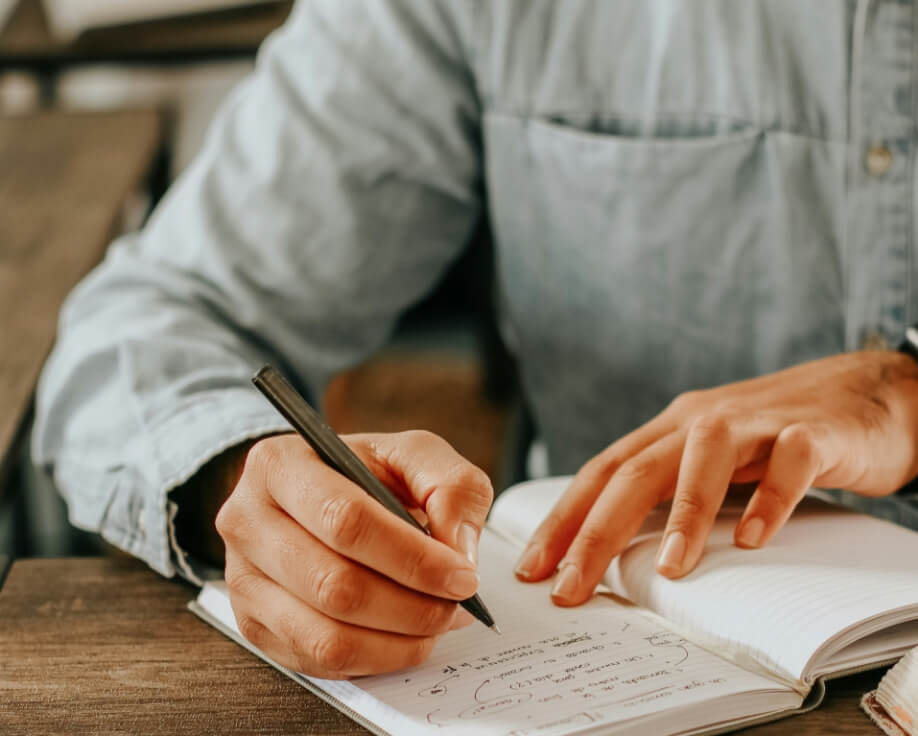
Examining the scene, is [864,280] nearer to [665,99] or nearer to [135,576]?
[665,99]

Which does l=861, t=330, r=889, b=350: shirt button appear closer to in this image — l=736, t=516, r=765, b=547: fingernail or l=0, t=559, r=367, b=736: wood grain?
l=736, t=516, r=765, b=547: fingernail

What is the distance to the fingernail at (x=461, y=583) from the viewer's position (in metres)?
0.42

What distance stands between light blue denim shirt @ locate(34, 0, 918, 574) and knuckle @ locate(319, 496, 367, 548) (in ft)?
1.07

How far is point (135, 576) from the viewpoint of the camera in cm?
59

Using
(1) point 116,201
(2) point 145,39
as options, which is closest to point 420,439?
(1) point 116,201

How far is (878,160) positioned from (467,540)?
523 mm

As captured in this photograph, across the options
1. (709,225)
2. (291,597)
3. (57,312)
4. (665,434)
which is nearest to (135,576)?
(291,597)

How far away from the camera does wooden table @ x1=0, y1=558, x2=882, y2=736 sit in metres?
0.43

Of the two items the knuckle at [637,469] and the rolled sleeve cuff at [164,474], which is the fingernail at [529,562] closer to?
the knuckle at [637,469]

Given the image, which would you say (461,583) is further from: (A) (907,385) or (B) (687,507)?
(A) (907,385)

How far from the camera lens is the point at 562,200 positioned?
0.89 m

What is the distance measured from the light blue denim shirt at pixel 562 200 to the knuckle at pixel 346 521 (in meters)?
0.32

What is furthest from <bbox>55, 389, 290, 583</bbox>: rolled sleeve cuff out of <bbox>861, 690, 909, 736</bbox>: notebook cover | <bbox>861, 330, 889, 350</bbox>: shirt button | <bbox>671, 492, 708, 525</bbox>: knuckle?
<bbox>861, 330, 889, 350</bbox>: shirt button

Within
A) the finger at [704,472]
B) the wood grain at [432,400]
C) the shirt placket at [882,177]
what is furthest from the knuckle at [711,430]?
the wood grain at [432,400]
